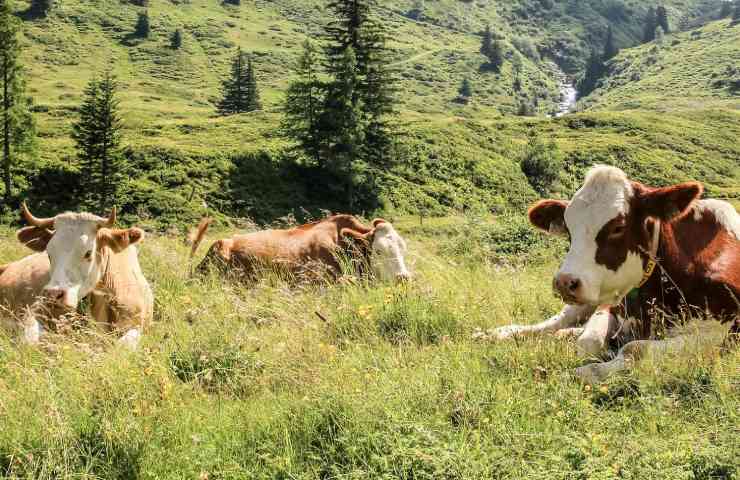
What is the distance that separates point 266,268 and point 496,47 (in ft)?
612

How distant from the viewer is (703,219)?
4945 mm

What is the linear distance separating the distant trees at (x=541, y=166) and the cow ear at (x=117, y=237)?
5058 cm

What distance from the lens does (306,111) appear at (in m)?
45.2

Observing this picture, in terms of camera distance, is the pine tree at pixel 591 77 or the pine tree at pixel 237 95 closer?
the pine tree at pixel 237 95

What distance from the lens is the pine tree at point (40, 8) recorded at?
393 feet

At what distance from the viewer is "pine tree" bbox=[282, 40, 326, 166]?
44.6 m

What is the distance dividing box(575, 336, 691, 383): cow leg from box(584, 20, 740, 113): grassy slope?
119519 mm

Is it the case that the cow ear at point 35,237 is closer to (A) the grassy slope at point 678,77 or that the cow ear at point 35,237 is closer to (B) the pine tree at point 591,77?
(A) the grassy slope at point 678,77

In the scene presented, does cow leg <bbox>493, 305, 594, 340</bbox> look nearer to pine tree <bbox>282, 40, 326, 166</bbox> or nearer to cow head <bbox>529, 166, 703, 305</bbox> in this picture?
cow head <bbox>529, 166, 703, 305</bbox>

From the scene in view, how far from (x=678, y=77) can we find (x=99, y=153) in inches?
6246

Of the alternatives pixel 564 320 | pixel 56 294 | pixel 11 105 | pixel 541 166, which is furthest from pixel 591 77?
pixel 56 294

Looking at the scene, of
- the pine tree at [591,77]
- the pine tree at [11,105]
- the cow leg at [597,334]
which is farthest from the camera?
the pine tree at [591,77]

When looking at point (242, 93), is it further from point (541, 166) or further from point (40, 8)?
point (40, 8)

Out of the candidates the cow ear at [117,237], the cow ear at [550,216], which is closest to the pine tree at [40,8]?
the cow ear at [117,237]
